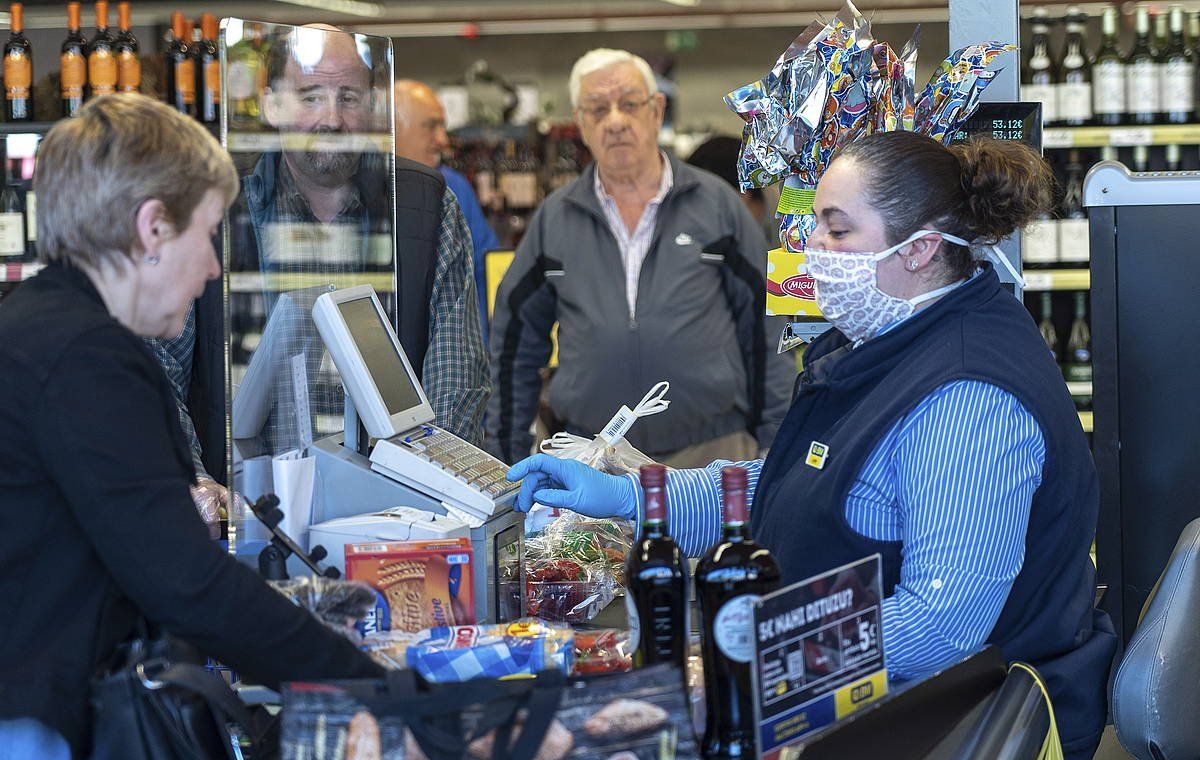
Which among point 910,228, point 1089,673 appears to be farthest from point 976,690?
point 910,228

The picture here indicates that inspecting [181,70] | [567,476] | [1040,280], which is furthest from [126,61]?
[1040,280]

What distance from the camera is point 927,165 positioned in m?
2.34

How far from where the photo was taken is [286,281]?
2.43 meters

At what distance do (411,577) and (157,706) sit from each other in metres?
0.51

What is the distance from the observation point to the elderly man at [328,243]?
94.1 inches

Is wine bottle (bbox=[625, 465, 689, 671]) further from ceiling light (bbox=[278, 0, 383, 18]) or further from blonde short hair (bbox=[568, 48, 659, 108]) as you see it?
ceiling light (bbox=[278, 0, 383, 18])

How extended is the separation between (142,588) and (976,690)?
113cm

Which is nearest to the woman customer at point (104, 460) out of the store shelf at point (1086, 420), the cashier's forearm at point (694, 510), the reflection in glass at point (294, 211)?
the reflection in glass at point (294, 211)

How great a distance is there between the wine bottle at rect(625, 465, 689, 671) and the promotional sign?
229mm

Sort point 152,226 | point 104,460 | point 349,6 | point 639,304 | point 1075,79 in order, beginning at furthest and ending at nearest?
point 349,6 < point 1075,79 < point 639,304 < point 152,226 < point 104,460

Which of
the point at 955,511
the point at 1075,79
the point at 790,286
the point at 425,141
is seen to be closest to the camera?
the point at 955,511

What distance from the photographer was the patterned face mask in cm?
235

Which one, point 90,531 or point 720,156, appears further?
point 720,156

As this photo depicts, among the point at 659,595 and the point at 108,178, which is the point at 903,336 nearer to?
the point at 659,595
